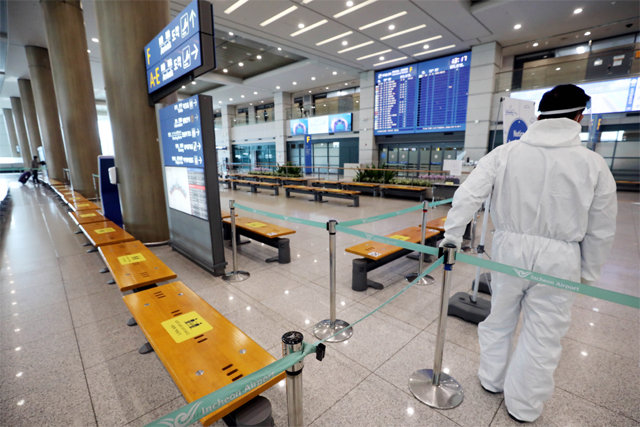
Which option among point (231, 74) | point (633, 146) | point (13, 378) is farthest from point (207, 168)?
point (231, 74)

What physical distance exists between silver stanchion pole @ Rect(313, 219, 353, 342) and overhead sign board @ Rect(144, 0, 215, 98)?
2387mm

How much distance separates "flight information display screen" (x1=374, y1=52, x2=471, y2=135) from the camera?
40.3ft

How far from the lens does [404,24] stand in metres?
9.48

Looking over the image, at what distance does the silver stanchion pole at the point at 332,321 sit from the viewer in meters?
2.52

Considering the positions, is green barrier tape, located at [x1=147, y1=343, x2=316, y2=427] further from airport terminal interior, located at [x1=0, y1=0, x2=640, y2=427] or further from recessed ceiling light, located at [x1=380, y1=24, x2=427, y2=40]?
recessed ceiling light, located at [x1=380, y1=24, x2=427, y2=40]

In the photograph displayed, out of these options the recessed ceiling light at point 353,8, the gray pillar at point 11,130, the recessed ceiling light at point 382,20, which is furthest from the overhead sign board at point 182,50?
the gray pillar at point 11,130

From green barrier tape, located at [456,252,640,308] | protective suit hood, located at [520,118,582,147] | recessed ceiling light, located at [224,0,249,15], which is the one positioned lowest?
green barrier tape, located at [456,252,640,308]

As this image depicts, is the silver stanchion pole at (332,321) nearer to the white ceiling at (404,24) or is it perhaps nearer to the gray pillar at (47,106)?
the white ceiling at (404,24)

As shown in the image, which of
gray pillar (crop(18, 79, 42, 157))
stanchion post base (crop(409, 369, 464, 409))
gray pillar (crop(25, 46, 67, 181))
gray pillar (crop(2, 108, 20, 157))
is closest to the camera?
stanchion post base (crop(409, 369, 464, 409))

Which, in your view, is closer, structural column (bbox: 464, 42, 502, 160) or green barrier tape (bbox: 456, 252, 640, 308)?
green barrier tape (bbox: 456, 252, 640, 308)

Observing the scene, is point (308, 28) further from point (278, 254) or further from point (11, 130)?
point (11, 130)

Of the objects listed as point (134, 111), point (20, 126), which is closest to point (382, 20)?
point (134, 111)

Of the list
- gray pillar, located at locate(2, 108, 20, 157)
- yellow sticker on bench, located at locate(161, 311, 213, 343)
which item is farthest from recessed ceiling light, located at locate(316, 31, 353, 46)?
gray pillar, located at locate(2, 108, 20, 157)

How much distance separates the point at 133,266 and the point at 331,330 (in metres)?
2.12
